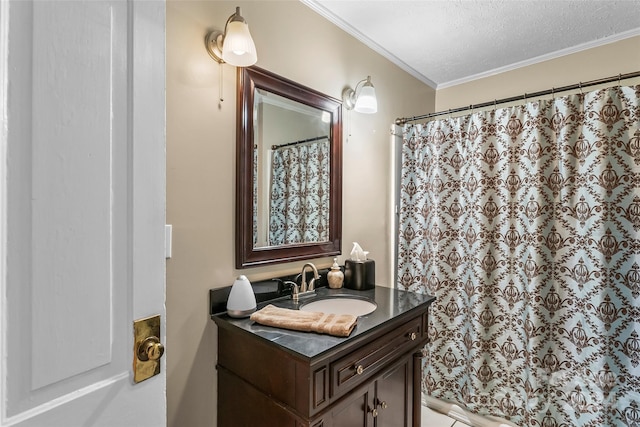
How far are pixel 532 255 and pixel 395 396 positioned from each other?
1.17 meters

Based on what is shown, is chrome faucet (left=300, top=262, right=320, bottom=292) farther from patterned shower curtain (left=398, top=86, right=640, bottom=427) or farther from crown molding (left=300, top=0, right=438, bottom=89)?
crown molding (left=300, top=0, right=438, bottom=89)

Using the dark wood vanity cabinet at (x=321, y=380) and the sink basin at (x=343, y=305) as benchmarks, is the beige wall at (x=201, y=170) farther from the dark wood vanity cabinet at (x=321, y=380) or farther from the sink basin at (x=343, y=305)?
the sink basin at (x=343, y=305)

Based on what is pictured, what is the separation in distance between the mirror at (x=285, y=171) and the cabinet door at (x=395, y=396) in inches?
27.3

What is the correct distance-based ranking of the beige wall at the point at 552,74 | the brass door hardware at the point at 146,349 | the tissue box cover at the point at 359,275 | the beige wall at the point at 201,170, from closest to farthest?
the brass door hardware at the point at 146,349
the beige wall at the point at 201,170
the tissue box cover at the point at 359,275
the beige wall at the point at 552,74

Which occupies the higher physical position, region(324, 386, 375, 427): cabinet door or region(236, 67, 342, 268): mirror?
region(236, 67, 342, 268): mirror

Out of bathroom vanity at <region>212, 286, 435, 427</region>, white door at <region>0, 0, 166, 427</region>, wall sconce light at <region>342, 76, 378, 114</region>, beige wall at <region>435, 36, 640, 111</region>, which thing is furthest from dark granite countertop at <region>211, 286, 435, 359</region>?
beige wall at <region>435, 36, 640, 111</region>

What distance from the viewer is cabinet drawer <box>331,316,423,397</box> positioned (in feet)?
3.85

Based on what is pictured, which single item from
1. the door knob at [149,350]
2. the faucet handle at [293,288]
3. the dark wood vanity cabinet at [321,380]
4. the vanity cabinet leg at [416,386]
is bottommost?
the vanity cabinet leg at [416,386]

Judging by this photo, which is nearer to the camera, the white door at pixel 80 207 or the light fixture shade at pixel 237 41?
the white door at pixel 80 207

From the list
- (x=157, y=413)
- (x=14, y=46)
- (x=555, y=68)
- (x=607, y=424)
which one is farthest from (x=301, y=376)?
(x=555, y=68)

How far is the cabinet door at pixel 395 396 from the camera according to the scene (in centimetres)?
141

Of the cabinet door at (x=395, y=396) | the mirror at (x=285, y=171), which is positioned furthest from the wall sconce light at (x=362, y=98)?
the cabinet door at (x=395, y=396)

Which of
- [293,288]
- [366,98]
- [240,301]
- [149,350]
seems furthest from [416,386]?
[366,98]

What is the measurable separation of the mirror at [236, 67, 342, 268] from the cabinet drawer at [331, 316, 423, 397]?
593 mm
